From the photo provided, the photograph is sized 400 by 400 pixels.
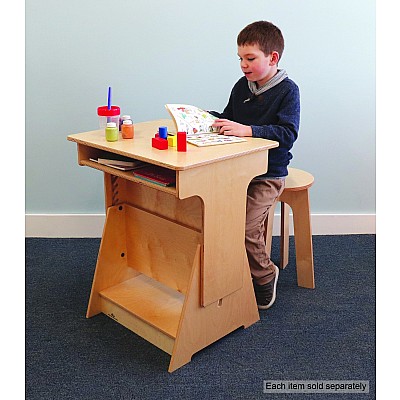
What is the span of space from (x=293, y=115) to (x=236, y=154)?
34cm

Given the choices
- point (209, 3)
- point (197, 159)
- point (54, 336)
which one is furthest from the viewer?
point (209, 3)

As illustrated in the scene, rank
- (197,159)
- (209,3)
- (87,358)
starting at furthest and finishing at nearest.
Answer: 1. (209,3)
2. (87,358)
3. (197,159)

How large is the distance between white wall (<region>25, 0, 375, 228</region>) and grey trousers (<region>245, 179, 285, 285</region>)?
0.76 metres

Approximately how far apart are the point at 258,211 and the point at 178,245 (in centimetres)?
31

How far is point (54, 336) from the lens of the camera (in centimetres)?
200

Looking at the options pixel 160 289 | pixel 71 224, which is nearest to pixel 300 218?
pixel 160 289

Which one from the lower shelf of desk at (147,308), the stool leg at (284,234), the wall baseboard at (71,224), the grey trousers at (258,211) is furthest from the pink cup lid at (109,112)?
the wall baseboard at (71,224)

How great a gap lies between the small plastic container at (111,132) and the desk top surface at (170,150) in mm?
17

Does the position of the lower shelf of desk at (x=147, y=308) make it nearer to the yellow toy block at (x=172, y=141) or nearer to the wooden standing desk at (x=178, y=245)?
the wooden standing desk at (x=178, y=245)

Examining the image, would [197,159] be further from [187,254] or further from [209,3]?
[209,3]

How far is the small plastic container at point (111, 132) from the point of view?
184cm

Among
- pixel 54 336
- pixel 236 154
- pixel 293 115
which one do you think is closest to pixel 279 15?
pixel 293 115

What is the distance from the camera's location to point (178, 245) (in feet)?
6.47

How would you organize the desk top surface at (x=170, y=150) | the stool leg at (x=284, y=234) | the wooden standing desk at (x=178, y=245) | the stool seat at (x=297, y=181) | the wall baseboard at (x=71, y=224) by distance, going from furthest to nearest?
the wall baseboard at (x=71, y=224), the stool leg at (x=284, y=234), the stool seat at (x=297, y=181), the wooden standing desk at (x=178, y=245), the desk top surface at (x=170, y=150)
